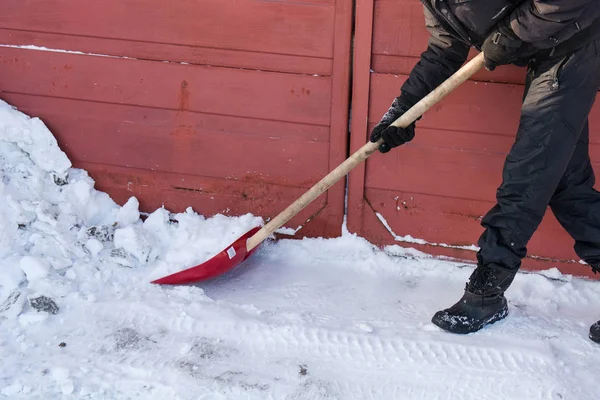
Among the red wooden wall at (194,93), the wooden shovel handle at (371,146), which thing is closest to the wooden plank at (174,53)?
the red wooden wall at (194,93)

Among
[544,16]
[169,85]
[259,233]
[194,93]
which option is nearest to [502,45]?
[544,16]

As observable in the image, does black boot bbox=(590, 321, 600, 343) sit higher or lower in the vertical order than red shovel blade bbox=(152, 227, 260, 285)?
lower

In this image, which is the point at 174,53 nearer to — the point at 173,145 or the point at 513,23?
the point at 173,145

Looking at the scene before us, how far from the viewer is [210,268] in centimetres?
309

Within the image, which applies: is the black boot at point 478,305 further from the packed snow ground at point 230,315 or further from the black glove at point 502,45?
the black glove at point 502,45

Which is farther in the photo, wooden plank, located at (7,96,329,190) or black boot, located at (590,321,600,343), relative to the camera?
wooden plank, located at (7,96,329,190)

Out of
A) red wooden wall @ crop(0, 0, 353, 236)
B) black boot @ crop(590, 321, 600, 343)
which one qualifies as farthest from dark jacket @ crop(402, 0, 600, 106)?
black boot @ crop(590, 321, 600, 343)

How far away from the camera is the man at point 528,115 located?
92.4 inches

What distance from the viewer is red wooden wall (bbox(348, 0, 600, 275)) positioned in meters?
2.98

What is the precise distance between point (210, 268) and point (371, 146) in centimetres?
94

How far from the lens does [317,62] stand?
122 inches

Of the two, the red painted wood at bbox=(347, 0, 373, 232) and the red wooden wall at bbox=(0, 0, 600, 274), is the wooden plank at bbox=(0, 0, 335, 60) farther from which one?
the red painted wood at bbox=(347, 0, 373, 232)

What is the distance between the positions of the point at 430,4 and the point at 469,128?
30.1 inches

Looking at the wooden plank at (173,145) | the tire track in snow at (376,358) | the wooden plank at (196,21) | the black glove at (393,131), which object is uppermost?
the wooden plank at (196,21)
